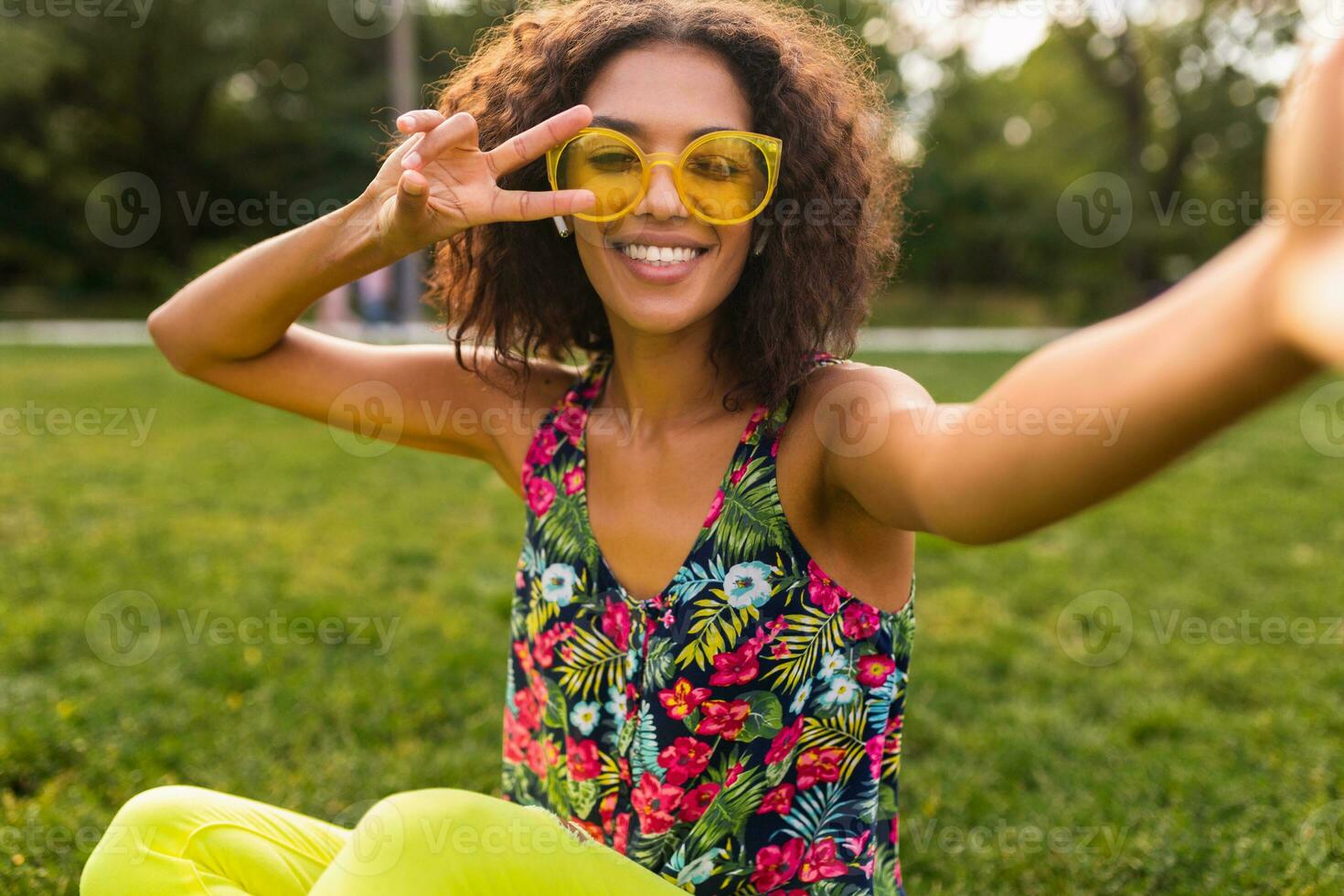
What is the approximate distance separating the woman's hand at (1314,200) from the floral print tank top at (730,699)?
2.82 ft

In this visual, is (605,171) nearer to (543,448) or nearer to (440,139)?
(440,139)

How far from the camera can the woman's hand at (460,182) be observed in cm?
161

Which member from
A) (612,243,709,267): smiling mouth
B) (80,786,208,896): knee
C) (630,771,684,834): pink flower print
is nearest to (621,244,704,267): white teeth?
(612,243,709,267): smiling mouth

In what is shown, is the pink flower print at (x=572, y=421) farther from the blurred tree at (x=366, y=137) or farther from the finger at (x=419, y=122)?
the blurred tree at (x=366, y=137)

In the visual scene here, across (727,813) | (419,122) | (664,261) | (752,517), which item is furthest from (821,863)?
(419,122)

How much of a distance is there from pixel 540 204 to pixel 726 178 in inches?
11.1

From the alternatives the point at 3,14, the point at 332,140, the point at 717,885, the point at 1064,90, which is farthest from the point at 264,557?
the point at 1064,90

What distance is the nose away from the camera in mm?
1651

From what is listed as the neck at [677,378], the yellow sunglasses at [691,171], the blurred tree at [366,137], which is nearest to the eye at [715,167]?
the yellow sunglasses at [691,171]

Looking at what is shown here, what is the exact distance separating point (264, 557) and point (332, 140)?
23000mm

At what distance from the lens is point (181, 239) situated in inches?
1022

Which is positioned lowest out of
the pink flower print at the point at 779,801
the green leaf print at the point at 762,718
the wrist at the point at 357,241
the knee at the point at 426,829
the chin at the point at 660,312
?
the pink flower print at the point at 779,801

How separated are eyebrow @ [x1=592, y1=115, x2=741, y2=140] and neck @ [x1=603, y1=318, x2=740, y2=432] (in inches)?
12.4

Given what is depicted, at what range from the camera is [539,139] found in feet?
5.30
